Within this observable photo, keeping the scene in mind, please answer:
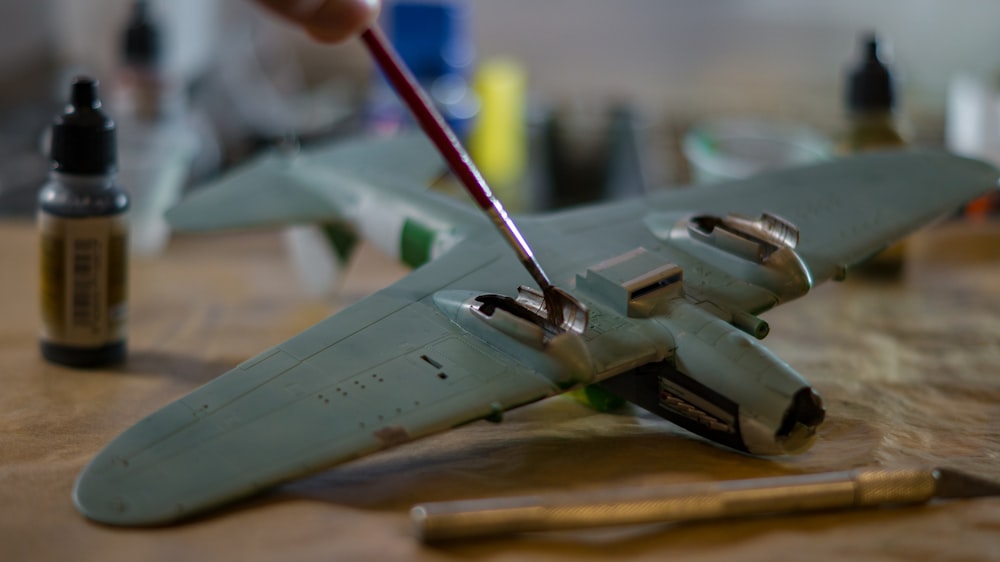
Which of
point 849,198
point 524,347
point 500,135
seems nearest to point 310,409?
point 524,347

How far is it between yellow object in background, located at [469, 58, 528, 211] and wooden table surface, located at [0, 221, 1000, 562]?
0.38 metres

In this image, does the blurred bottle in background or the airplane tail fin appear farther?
the blurred bottle in background

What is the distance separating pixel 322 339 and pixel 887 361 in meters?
0.51

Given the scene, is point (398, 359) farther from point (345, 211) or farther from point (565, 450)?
point (345, 211)

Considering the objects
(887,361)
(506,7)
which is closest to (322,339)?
(887,361)

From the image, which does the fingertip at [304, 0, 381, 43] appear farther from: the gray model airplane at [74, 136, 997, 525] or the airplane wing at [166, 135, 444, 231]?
the airplane wing at [166, 135, 444, 231]

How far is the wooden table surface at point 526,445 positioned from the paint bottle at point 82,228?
0.15 ft

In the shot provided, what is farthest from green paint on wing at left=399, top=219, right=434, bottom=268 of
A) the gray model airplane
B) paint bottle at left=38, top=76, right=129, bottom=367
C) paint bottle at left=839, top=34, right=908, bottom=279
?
paint bottle at left=839, top=34, right=908, bottom=279

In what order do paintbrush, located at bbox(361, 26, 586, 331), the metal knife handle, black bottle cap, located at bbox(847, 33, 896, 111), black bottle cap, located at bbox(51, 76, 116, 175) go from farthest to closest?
1. black bottle cap, located at bbox(847, 33, 896, 111)
2. black bottle cap, located at bbox(51, 76, 116, 175)
3. paintbrush, located at bbox(361, 26, 586, 331)
4. the metal knife handle

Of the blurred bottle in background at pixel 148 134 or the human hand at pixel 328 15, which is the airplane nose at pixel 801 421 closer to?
the human hand at pixel 328 15

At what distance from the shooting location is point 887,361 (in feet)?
3.02

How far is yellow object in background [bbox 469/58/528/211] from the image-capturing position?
1.48 metres

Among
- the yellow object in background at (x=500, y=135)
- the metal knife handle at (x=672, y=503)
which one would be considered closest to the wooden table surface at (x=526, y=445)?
the metal knife handle at (x=672, y=503)

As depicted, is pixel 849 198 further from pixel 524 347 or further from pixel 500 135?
pixel 500 135
